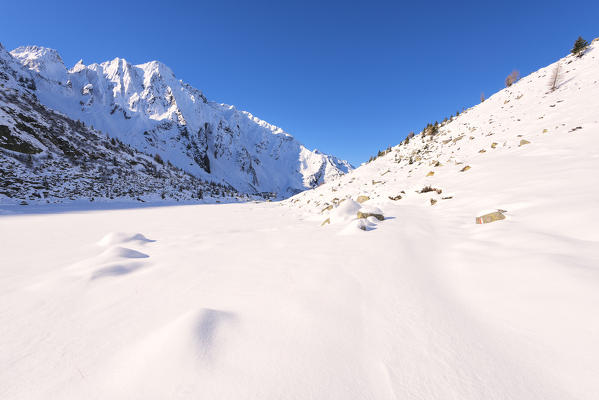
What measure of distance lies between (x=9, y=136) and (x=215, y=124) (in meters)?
115

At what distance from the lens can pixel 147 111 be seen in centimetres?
9538

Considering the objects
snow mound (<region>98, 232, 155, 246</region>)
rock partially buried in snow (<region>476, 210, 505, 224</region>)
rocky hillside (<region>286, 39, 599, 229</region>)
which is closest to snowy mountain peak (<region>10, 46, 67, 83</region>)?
snow mound (<region>98, 232, 155, 246</region>)

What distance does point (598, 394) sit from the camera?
1007mm

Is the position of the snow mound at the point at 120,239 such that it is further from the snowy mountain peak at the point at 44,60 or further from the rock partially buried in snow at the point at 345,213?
the snowy mountain peak at the point at 44,60

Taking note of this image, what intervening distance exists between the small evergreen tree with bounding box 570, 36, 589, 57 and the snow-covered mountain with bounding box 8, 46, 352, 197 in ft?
291

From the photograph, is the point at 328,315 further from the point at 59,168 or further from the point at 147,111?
the point at 147,111

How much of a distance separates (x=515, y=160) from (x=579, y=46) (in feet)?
73.1

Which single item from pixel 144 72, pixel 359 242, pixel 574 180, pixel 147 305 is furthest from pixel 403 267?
pixel 144 72

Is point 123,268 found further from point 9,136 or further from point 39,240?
point 9,136

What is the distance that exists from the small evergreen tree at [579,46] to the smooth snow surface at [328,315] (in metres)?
24.3

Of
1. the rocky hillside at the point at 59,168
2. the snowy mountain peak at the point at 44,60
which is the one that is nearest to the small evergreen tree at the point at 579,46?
the rocky hillside at the point at 59,168

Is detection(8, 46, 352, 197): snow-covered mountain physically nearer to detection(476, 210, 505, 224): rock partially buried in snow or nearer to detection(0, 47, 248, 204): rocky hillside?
detection(0, 47, 248, 204): rocky hillside

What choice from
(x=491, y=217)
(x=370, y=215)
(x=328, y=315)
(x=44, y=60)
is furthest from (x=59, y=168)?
(x=44, y=60)

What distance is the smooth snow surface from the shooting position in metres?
1.12
